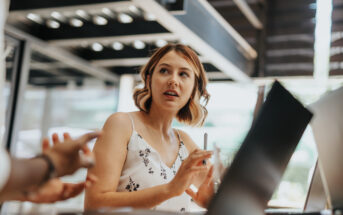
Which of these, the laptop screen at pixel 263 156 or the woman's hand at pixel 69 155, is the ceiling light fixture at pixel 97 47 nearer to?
the laptop screen at pixel 263 156

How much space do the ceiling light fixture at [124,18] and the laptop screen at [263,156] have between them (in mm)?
2717

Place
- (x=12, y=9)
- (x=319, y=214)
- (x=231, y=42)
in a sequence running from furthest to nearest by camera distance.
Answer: (x=231, y=42)
(x=12, y=9)
(x=319, y=214)

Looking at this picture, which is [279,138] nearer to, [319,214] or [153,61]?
[319,214]

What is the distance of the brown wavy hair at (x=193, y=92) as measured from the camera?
4.90ft

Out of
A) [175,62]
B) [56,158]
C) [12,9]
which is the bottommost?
[56,158]

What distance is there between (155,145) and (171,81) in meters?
0.22

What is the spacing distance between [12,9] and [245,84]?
98.8 inches

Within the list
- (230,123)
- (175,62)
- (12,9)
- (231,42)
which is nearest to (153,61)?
(175,62)

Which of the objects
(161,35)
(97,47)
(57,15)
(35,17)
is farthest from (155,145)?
(97,47)

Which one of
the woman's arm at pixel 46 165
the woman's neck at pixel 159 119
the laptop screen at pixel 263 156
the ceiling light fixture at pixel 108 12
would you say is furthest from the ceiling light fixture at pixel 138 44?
the woman's arm at pixel 46 165

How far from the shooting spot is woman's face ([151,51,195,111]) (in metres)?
1.41

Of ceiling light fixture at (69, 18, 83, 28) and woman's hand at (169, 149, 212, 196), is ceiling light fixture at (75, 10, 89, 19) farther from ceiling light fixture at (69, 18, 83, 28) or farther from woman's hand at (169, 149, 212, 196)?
woman's hand at (169, 149, 212, 196)

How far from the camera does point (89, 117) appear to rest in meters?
4.85

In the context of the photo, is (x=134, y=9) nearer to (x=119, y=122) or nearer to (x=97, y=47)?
(x=97, y=47)
